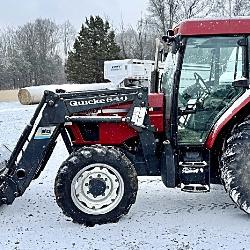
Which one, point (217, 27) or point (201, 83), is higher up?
point (217, 27)

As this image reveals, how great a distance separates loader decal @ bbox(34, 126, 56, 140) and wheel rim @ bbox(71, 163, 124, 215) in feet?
2.02

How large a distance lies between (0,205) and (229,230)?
8.73 feet

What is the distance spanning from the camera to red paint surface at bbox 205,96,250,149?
490 centimetres

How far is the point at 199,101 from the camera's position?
17.4ft

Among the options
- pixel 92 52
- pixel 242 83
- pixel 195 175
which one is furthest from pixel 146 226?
pixel 92 52

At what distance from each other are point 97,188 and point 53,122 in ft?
3.00

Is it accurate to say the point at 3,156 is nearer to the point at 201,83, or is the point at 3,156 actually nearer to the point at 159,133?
the point at 159,133

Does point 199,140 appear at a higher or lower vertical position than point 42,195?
higher

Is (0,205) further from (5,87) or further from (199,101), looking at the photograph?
(5,87)

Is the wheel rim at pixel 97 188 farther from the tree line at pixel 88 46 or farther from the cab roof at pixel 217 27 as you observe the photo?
the tree line at pixel 88 46

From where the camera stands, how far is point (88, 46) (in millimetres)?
41719

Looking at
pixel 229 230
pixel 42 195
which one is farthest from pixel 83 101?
pixel 229 230

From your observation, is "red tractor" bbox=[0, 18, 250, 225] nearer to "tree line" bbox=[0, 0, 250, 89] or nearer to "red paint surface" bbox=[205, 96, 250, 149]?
"red paint surface" bbox=[205, 96, 250, 149]

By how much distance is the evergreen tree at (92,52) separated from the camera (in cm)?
4109
